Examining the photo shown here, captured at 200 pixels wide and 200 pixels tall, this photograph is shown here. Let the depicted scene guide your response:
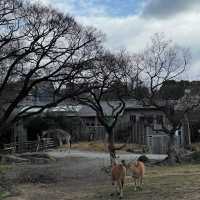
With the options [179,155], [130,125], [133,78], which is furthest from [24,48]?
[130,125]

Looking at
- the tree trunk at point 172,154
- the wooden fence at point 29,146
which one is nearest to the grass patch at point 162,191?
the tree trunk at point 172,154

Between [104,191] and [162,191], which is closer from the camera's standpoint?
[162,191]

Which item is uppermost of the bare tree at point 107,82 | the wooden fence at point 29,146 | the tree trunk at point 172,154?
the bare tree at point 107,82

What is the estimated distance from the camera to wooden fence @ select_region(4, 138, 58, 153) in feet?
168

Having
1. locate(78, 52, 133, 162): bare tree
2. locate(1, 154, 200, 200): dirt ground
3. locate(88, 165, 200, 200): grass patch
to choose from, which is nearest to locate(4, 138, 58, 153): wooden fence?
locate(78, 52, 133, 162): bare tree

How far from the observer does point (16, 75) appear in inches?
1128

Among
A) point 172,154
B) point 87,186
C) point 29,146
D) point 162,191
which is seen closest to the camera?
point 162,191

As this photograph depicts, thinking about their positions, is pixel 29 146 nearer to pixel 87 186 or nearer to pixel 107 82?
pixel 107 82

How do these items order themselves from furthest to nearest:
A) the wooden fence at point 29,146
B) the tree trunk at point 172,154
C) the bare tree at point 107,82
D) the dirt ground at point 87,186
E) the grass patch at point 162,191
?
the wooden fence at point 29,146, the tree trunk at point 172,154, the bare tree at point 107,82, the dirt ground at point 87,186, the grass patch at point 162,191

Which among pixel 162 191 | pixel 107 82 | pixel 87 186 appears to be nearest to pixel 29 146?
pixel 107 82

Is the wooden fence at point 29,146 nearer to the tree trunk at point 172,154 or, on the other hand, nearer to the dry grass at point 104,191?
the tree trunk at point 172,154

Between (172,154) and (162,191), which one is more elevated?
(172,154)

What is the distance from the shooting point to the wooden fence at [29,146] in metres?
51.1

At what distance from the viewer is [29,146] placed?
5394cm
